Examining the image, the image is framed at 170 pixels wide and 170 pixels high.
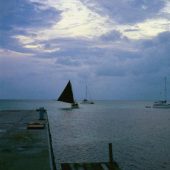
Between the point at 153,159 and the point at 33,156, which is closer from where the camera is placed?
the point at 33,156

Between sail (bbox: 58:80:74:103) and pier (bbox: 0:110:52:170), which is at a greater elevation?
sail (bbox: 58:80:74:103)

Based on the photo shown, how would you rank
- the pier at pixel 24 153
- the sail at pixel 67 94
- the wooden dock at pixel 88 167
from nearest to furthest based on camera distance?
1. the pier at pixel 24 153
2. the wooden dock at pixel 88 167
3. the sail at pixel 67 94

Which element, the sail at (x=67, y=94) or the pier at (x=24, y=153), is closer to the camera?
the pier at (x=24, y=153)

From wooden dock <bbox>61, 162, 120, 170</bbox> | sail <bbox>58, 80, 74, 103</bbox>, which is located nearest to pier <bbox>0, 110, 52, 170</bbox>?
wooden dock <bbox>61, 162, 120, 170</bbox>

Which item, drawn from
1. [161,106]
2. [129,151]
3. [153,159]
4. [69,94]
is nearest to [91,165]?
[153,159]

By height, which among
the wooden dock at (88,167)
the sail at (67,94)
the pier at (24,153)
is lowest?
the wooden dock at (88,167)

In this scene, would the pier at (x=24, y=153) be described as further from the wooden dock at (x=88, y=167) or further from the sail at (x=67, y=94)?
the sail at (x=67, y=94)

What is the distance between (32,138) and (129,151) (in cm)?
1237

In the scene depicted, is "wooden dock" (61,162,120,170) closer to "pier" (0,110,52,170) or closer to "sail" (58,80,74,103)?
"pier" (0,110,52,170)

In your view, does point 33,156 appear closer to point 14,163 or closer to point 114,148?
point 14,163

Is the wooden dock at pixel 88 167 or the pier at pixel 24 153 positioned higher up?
the pier at pixel 24 153

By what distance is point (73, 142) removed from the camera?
43.3 metres

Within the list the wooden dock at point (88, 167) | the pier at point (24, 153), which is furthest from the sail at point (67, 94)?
the wooden dock at point (88, 167)

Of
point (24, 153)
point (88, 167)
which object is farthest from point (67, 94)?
point (24, 153)
